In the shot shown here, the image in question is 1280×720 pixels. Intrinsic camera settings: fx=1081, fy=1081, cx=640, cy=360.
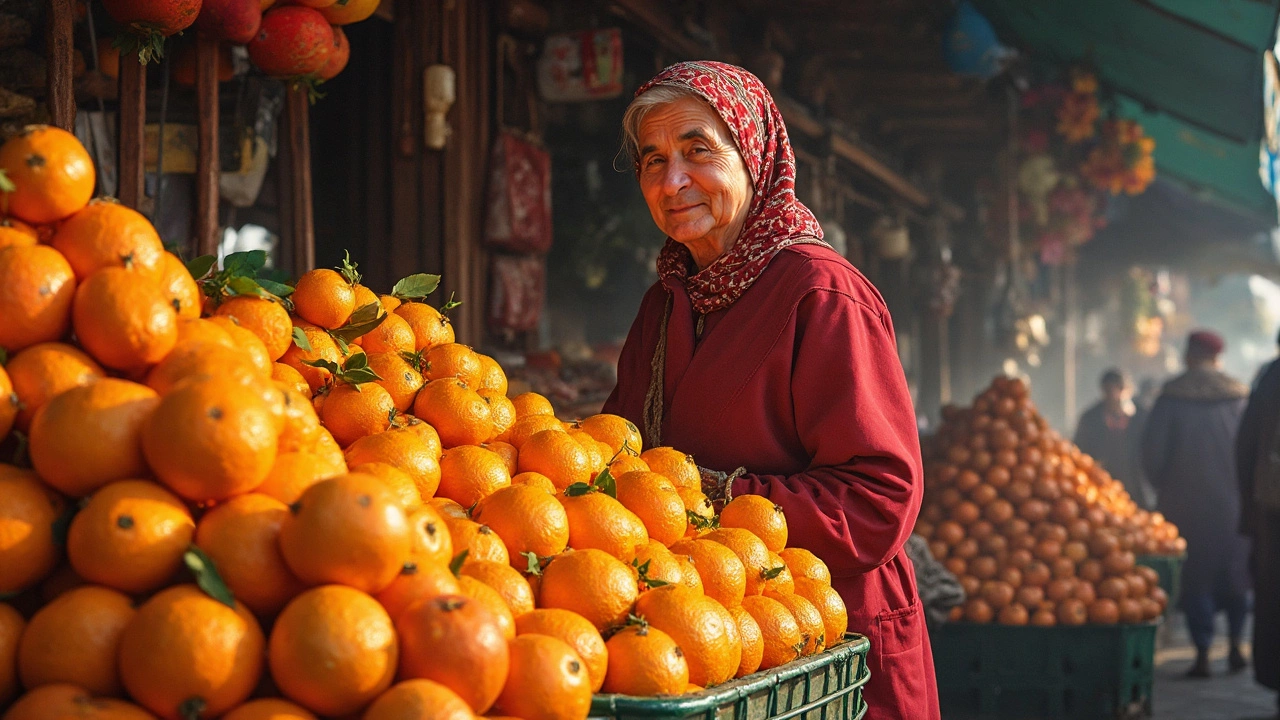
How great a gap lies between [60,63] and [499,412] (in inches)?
58.9

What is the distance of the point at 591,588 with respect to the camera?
4.79 ft

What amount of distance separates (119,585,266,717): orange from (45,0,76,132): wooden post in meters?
1.81

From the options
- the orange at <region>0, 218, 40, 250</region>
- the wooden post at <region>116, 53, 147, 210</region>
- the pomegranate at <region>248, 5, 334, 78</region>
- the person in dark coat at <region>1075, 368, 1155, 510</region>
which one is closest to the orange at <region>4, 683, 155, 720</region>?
the orange at <region>0, 218, 40, 250</region>

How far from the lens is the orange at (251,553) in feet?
3.94

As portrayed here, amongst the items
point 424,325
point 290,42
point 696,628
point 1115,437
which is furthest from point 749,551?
point 1115,437

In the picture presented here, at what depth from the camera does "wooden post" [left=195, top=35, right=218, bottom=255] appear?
2984mm

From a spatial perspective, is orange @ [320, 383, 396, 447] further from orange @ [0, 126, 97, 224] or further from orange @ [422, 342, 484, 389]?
orange @ [0, 126, 97, 224]

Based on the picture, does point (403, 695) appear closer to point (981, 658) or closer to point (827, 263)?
point (827, 263)

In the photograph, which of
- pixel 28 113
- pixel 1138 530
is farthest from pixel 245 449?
pixel 1138 530

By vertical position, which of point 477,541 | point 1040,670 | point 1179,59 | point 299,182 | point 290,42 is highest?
point 1179,59

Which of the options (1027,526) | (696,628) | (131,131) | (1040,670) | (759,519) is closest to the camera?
(696,628)

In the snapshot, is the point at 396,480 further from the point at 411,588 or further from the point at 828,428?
the point at 828,428

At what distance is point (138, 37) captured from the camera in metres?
2.64

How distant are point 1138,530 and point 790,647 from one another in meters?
5.34
